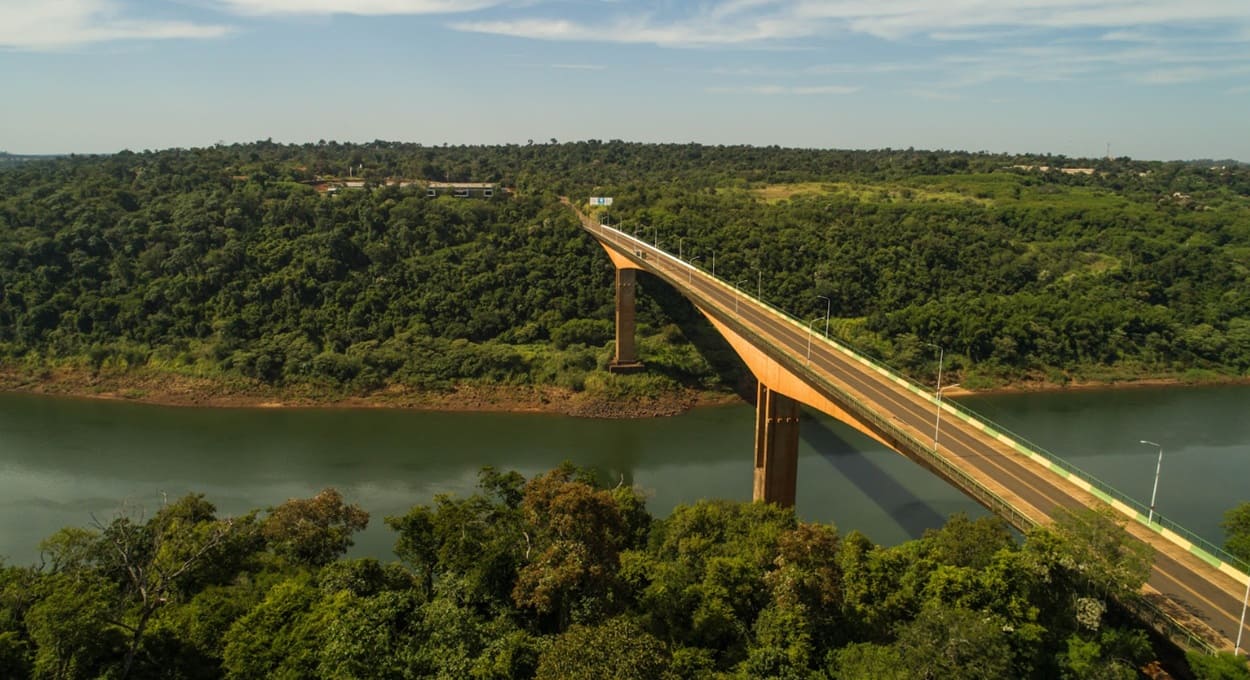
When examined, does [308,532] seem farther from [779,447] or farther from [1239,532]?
[1239,532]

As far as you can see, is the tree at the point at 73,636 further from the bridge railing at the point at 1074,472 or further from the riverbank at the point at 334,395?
the riverbank at the point at 334,395

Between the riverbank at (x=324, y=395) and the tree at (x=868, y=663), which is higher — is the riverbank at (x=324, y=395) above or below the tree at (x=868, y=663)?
below

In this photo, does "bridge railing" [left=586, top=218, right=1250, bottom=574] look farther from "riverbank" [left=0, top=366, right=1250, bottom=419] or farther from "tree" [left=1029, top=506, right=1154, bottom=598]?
"riverbank" [left=0, top=366, right=1250, bottom=419]

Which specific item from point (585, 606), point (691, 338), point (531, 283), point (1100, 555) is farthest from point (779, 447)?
point (531, 283)

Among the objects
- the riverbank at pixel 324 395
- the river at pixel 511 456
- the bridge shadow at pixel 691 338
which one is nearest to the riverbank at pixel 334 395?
the riverbank at pixel 324 395

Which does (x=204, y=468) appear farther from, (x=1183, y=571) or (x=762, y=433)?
(x=1183, y=571)
